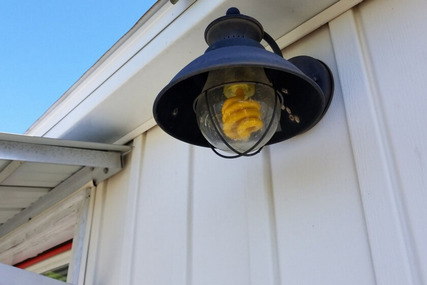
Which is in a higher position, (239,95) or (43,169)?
(43,169)

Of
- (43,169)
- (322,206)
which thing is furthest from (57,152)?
(322,206)

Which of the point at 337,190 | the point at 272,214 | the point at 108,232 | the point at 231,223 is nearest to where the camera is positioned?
the point at 337,190

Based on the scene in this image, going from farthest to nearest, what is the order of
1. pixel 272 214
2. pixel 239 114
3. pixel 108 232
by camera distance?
pixel 108 232 < pixel 272 214 < pixel 239 114

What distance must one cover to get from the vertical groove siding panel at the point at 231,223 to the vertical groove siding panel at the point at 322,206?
0.05 meters

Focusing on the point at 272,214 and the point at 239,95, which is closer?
the point at 239,95

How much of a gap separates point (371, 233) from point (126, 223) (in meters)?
0.99

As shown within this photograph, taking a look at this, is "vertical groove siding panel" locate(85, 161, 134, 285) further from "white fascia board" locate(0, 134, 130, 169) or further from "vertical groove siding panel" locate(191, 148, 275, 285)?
"vertical groove siding panel" locate(191, 148, 275, 285)

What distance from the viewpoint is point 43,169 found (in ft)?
5.44

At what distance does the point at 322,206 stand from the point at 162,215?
653 mm

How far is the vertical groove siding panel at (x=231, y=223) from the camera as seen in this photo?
935mm

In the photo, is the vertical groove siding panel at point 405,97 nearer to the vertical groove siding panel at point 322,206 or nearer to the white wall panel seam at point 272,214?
the vertical groove siding panel at point 322,206

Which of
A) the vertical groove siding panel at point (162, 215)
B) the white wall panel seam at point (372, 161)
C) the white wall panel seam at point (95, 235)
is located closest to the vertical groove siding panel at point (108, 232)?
the white wall panel seam at point (95, 235)

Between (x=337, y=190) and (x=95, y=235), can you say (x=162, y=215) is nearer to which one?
(x=95, y=235)

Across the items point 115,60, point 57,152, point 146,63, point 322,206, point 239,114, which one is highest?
point 115,60
